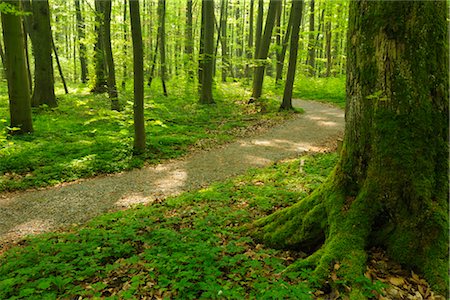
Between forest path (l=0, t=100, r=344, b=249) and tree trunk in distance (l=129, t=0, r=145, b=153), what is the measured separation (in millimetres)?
1176

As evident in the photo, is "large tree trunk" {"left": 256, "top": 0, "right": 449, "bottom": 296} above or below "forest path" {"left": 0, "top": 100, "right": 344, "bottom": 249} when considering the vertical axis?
above

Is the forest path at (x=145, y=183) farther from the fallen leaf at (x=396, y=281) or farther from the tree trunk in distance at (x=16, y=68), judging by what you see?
the fallen leaf at (x=396, y=281)

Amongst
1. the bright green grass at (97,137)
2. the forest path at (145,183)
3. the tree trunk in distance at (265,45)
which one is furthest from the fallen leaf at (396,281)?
the tree trunk in distance at (265,45)

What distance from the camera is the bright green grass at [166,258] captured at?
3.60 m

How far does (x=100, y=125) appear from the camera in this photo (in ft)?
45.2

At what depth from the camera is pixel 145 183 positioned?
8766 millimetres

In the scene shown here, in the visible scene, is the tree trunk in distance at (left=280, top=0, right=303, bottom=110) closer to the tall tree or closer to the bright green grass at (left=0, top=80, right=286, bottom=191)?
the bright green grass at (left=0, top=80, right=286, bottom=191)

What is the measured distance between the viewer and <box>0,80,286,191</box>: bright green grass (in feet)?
29.9

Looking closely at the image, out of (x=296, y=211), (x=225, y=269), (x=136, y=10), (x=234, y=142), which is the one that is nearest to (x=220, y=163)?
(x=234, y=142)

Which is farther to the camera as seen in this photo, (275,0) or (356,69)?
(275,0)

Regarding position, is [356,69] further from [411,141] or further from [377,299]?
[377,299]

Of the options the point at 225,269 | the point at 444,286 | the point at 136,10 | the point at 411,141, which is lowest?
the point at 225,269

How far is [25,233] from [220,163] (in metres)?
5.46

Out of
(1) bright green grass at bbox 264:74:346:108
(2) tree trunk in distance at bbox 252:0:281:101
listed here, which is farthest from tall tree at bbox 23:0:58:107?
(1) bright green grass at bbox 264:74:346:108
